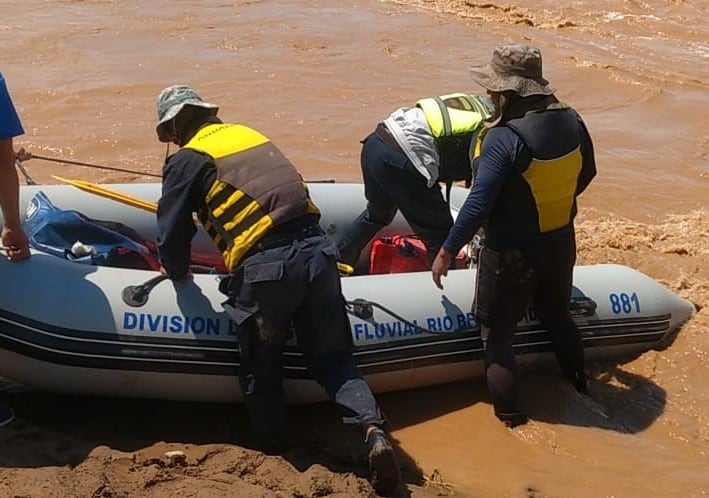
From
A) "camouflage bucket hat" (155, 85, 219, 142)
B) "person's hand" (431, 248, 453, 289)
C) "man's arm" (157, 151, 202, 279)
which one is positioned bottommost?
"person's hand" (431, 248, 453, 289)

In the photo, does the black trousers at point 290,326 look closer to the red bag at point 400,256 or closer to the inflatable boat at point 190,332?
the inflatable boat at point 190,332

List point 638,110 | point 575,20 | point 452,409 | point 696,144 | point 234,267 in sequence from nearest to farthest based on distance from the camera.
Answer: point 234,267, point 452,409, point 696,144, point 638,110, point 575,20

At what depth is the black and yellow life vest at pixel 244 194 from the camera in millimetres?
3648

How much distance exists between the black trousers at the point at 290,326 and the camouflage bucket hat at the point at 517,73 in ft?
2.96

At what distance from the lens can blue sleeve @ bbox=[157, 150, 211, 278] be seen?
11.9 feet

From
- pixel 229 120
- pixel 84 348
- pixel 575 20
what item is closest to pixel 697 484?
pixel 84 348

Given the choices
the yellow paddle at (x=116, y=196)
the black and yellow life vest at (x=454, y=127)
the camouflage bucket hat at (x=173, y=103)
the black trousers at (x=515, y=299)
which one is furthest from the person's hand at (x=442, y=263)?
Result: the yellow paddle at (x=116, y=196)

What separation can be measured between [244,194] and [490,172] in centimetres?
94

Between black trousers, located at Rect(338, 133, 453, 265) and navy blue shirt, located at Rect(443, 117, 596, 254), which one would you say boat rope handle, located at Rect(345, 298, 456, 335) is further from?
black trousers, located at Rect(338, 133, 453, 265)

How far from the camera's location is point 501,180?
12.5 feet

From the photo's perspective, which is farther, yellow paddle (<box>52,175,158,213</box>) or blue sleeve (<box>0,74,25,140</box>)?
yellow paddle (<box>52,175,158,213</box>)

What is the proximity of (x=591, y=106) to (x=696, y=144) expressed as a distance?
55.6 inches

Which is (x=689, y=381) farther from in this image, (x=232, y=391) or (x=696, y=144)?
(x=696, y=144)

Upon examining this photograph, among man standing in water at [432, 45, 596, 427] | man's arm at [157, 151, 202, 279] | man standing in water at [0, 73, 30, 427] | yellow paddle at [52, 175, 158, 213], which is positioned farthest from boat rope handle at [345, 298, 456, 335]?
man standing in water at [0, 73, 30, 427]
